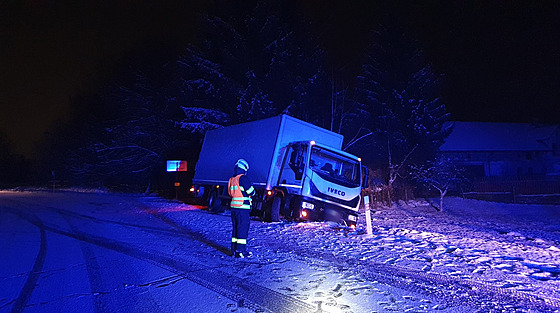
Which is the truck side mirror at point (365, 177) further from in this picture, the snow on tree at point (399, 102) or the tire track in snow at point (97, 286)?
the snow on tree at point (399, 102)

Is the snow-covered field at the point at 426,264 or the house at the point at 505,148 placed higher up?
the house at the point at 505,148

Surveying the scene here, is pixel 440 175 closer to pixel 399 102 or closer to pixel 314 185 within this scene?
pixel 399 102

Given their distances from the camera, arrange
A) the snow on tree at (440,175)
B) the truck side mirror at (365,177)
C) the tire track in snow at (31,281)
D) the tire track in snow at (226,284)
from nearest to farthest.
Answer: the tire track in snow at (226,284), the tire track in snow at (31,281), the truck side mirror at (365,177), the snow on tree at (440,175)

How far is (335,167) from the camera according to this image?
39.9 feet

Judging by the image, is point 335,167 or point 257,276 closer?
point 257,276

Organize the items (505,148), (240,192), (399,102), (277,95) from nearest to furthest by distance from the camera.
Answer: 1. (240,192)
2. (277,95)
3. (399,102)
4. (505,148)

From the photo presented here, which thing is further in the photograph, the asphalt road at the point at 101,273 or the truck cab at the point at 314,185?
the truck cab at the point at 314,185

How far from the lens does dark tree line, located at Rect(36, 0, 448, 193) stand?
1059 inches

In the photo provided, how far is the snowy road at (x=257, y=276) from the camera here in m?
4.41

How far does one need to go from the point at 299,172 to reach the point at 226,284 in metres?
6.10

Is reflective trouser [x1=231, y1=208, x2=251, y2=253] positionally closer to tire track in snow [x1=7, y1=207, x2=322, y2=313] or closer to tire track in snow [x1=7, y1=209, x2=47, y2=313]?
tire track in snow [x1=7, y1=207, x2=322, y2=313]

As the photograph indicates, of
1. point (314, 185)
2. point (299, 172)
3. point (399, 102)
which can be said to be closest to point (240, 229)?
point (299, 172)

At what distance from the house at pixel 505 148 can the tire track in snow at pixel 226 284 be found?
37.1 metres

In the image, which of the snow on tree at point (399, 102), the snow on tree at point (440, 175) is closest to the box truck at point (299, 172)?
the snow on tree at point (440, 175)
